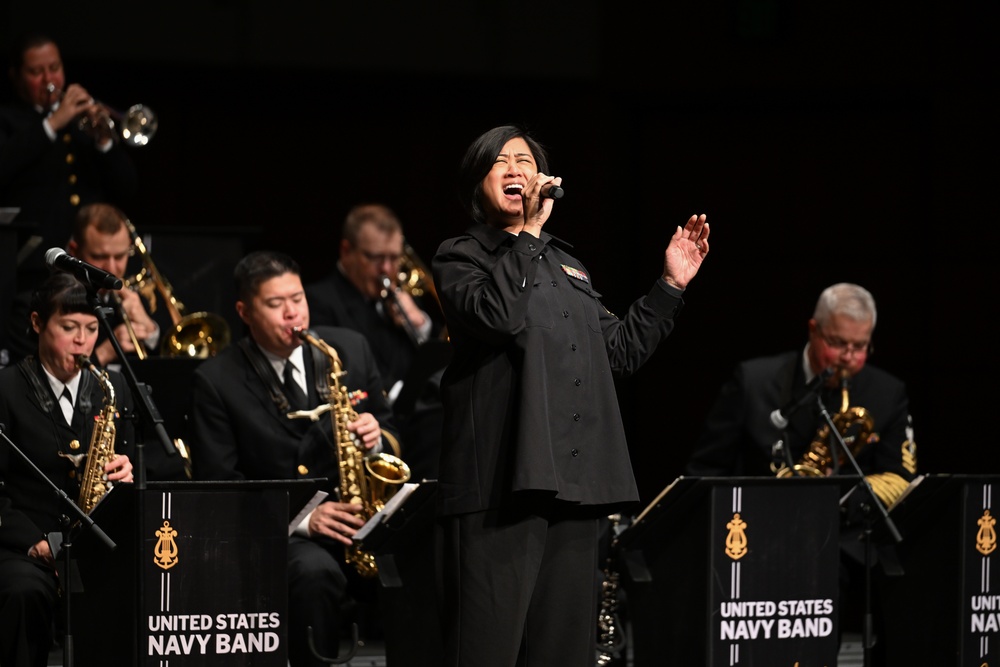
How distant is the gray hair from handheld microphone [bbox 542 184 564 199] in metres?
2.28

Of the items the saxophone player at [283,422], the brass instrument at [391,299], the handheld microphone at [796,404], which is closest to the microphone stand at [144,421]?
the saxophone player at [283,422]

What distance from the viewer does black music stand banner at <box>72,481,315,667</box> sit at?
3.53 m

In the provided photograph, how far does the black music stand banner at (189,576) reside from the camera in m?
3.53

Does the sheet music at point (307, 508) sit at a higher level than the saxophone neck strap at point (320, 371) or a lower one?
lower

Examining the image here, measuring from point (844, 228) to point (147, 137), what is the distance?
316cm

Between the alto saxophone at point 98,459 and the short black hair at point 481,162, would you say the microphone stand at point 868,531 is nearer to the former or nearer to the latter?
the short black hair at point 481,162

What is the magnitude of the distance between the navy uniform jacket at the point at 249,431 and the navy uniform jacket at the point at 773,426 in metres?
1.26

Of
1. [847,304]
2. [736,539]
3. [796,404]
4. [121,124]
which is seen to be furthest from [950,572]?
[121,124]

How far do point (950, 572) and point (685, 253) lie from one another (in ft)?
5.19

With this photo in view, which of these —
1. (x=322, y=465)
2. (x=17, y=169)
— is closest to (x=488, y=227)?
(x=322, y=465)

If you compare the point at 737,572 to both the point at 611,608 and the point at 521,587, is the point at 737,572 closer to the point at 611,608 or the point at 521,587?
the point at 611,608

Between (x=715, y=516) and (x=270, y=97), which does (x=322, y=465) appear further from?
(x=270, y=97)

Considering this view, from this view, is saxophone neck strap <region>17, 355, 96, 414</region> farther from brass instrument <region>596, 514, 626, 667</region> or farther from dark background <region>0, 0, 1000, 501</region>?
dark background <region>0, 0, 1000, 501</region>

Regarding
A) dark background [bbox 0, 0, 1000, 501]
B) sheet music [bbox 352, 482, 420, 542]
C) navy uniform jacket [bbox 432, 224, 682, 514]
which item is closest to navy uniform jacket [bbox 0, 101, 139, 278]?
dark background [bbox 0, 0, 1000, 501]
